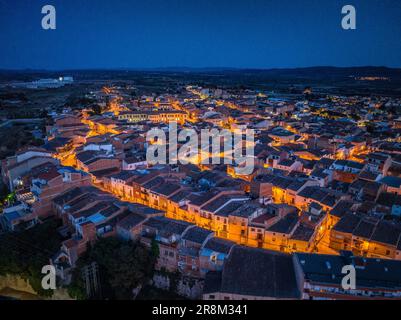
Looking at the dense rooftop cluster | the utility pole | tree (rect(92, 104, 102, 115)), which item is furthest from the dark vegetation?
tree (rect(92, 104, 102, 115))

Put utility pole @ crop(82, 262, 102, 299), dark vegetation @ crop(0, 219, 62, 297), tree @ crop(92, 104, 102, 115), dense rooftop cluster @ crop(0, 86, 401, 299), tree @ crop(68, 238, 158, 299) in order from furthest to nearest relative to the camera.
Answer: tree @ crop(92, 104, 102, 115), dark vegetation @ crop(0, 219, 62, 297), utility pole @ crop(82, 262, 102, 299), tree @ crop(68, 238, 158, 299), dense rooftop cluster @ crop(0, 86, 401, 299)

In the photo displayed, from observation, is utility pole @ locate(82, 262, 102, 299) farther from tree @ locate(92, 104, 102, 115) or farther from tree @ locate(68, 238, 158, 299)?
tree @ locate(92, 104, 102, 115)

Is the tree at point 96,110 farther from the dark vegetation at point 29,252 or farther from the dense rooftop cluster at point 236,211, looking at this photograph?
the dark vegetation at point 29,252

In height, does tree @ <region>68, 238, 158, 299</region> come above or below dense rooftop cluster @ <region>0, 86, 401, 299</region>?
below

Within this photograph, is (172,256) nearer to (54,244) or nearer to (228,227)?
(228,227)

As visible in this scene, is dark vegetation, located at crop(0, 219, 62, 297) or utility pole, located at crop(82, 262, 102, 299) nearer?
utility pole, located at crop(82, 262, 102, 299)

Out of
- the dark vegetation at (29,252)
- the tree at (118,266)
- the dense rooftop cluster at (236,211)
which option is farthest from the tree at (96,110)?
the tree at (118,266)

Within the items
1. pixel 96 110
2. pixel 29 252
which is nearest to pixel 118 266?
pixel 29 252

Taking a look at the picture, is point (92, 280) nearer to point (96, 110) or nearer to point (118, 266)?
point (118, 266)

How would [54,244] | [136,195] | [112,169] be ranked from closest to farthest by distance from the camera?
[54,244]
[136,195]
[112,169]
